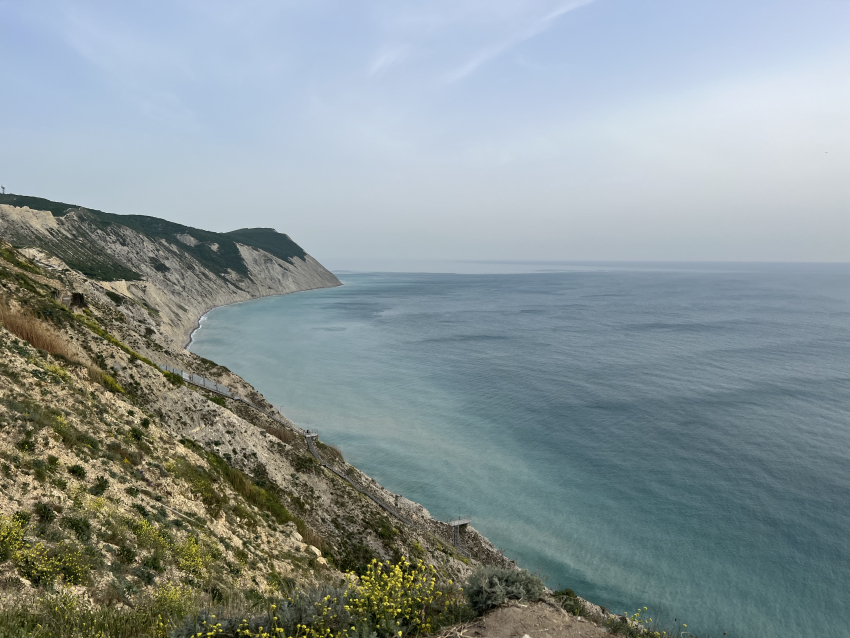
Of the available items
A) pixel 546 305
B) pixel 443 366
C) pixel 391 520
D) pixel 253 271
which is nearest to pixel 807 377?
pixel 443 366

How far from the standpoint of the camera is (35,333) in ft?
71.2

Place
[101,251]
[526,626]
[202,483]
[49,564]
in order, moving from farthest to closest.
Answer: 1. [101,251]
2. [202,483]
3. [49,564]
4. [526,626]

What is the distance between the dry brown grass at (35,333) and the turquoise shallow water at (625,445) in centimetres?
2706

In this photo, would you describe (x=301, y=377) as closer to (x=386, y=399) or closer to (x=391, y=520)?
(x=386, y=399)

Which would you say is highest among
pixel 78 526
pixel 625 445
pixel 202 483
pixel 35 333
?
pixel 35 333

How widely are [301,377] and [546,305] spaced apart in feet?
397

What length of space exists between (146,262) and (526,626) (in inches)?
6026

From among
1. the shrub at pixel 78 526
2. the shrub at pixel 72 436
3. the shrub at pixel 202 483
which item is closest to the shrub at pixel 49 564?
the shrub at pixel 78 526

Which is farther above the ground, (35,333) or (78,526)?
(35,333)

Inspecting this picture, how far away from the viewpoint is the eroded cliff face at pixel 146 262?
91.8 meters

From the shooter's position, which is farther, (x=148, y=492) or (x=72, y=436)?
(x=148, y=492)

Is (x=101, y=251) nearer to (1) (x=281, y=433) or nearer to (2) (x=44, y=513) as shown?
(1) (x=281, y=433)

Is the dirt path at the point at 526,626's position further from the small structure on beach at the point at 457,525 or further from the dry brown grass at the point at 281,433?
the dry brown grass at the point at 281,433

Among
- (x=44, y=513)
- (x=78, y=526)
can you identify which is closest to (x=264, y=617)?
(x=78, y=526)
